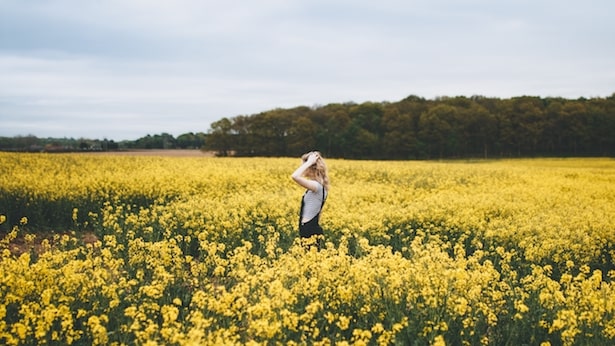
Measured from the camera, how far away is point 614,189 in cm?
1978

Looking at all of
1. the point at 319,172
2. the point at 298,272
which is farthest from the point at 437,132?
the point at 298,272

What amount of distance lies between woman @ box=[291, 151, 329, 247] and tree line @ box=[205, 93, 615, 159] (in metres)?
66.0

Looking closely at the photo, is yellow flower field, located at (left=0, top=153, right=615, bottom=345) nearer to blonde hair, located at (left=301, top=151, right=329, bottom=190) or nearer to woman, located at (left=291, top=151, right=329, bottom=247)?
woman, located at (left=291, top=151, right=329, bottom=247)

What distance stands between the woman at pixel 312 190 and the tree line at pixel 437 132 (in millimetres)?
65959

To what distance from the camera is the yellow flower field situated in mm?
5152

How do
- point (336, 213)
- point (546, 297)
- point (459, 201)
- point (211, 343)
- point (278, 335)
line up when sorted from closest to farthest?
point (211, 343) < point (278, 335) < point (546, 297) < point (336, 213) < point (459, 201)

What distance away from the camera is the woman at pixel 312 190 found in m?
7.82

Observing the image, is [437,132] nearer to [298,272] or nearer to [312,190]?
[312,190]

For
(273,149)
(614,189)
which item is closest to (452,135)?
(273,149)

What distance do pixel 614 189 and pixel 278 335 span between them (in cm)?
1987

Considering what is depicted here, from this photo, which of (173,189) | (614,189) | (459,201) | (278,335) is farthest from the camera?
(614,189)

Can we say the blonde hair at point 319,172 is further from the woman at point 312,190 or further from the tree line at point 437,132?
the tree line at point 437,132

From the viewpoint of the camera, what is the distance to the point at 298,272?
633 centimetres

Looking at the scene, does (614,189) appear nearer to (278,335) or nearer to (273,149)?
(278,335)
